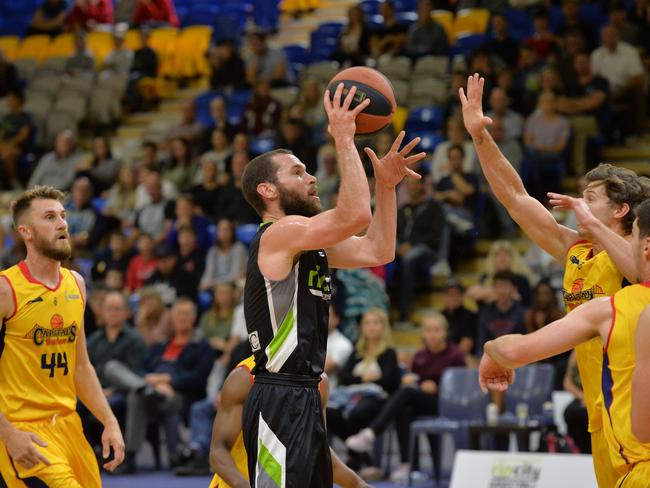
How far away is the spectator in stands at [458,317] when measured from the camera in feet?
35.9

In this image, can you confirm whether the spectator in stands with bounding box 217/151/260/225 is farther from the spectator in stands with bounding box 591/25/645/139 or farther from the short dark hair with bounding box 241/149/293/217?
the short dark hair with bounding box 241/149/293/217

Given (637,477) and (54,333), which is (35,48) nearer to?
(54,333)

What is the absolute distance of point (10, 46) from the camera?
63.6ft

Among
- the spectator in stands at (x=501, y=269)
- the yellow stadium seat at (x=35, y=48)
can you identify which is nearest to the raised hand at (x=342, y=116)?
the spectator in stands at (x=501, y=269)

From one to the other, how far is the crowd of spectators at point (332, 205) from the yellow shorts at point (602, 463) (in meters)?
4.18

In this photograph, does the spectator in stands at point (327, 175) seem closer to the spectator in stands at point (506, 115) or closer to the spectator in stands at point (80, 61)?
the spectator in stands at point (506, 115)

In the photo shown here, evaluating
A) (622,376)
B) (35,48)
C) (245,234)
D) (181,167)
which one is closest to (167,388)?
(245,234)

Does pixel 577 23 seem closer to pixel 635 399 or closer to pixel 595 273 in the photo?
pixel 595 273

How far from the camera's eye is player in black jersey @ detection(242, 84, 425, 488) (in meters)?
4.58

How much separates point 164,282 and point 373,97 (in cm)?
855

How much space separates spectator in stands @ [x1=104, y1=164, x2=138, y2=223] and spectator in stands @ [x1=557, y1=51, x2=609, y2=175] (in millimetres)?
5683

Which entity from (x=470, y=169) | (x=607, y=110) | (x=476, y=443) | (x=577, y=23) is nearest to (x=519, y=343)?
(x=476, y=443)

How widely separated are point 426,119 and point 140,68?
5.90 metres

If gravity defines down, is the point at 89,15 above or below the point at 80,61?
above
